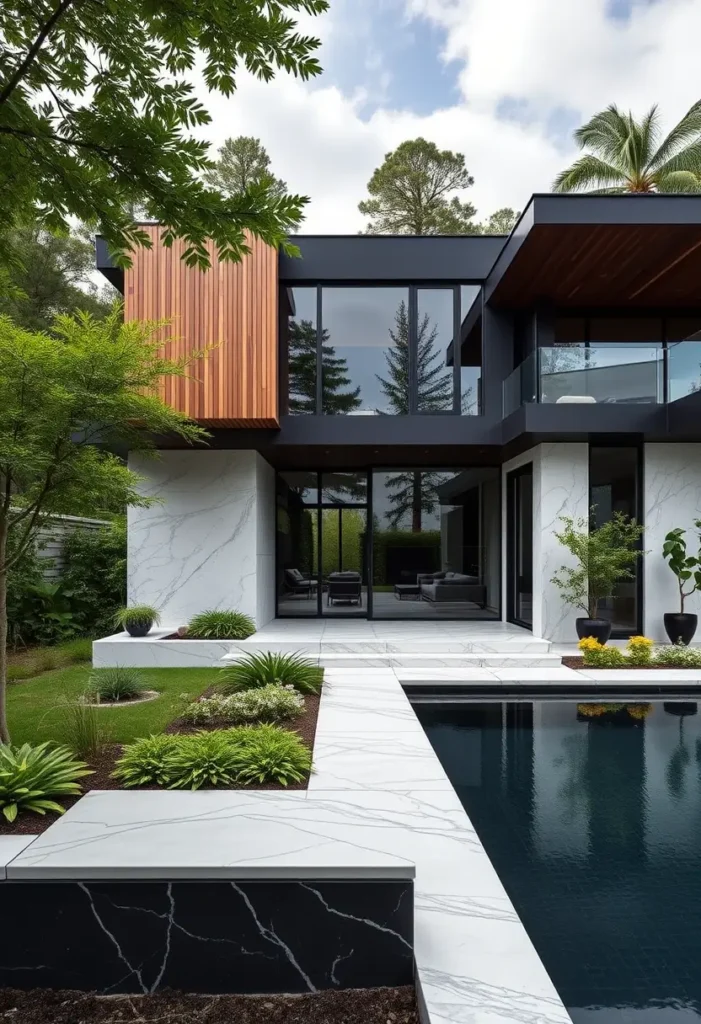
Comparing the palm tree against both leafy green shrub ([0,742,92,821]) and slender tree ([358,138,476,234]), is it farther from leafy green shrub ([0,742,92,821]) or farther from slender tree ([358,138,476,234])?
leafy green shrub ([0,742,92,821])

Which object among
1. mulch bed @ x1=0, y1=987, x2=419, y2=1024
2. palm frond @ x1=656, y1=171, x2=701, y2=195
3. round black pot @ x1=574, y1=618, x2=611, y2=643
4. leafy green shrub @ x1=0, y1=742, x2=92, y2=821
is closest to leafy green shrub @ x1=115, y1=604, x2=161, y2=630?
leafy green shrub @ x1=0, y1=742, x2=92, y2=821

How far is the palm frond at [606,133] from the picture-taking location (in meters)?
22.7

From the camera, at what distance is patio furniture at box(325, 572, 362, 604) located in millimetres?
14047

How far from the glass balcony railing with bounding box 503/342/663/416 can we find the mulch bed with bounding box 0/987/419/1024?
30.3 ft

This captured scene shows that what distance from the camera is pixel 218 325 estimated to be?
1068 centimetres

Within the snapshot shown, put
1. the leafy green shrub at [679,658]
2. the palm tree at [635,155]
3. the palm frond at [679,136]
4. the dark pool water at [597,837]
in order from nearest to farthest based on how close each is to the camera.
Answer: the dark pool water at [597,837] < the leafy green shrub at [679,658] < the palm frond at [679,136] < the palm tree at [635,155]

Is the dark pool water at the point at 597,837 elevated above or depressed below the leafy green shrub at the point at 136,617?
below

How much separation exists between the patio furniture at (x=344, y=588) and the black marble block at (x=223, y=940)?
11.2 meters

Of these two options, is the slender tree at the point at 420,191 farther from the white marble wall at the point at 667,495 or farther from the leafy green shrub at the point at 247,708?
the leafy green shrub at the point at 247,708

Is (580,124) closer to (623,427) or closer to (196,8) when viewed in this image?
(623,427)

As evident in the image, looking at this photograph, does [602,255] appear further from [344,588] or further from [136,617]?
[136,617]

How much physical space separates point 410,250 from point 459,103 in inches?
496

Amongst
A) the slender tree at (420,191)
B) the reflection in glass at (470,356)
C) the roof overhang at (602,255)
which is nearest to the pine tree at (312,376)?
the reflection in glass at (470,356)

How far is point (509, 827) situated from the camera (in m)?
4.57
